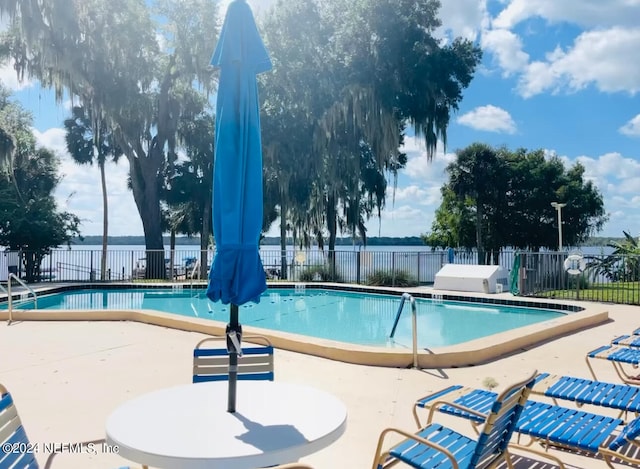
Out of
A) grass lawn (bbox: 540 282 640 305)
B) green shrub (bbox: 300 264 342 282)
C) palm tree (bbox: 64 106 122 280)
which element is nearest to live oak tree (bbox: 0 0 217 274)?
palm tree (bbox: 64 106 122 280)

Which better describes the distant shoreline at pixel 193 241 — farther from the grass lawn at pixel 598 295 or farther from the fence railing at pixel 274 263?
the grass lawn at pixel 598 295

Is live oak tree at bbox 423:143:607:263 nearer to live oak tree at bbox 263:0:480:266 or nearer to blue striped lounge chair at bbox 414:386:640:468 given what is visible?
live oak tree at bbox 263:0:480:266

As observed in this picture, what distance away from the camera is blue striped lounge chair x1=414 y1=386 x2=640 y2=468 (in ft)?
7.75

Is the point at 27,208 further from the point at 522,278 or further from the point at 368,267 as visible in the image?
the point at 522,278

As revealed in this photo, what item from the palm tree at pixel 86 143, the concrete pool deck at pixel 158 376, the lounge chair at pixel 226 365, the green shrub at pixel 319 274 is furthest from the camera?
the palm tree at pixel 86 143

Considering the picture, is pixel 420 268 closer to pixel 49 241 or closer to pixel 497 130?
pixel 49 241

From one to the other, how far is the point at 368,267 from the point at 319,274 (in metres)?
1.78

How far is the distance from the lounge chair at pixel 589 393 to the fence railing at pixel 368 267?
337 inches

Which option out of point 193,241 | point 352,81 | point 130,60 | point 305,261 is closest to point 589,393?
point 305,261

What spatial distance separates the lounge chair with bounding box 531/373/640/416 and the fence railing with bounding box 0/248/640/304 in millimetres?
8554

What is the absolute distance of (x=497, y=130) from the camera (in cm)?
2980

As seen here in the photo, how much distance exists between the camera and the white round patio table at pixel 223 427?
182 cm

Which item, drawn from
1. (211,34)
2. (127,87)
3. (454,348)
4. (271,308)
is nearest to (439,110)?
(211,34)

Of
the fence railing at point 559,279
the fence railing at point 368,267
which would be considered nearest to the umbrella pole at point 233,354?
the fence railing at point 368,267
